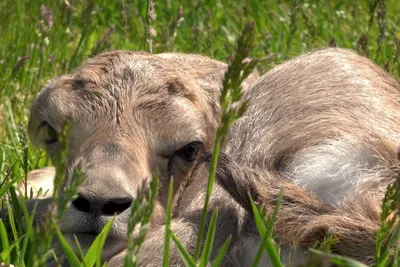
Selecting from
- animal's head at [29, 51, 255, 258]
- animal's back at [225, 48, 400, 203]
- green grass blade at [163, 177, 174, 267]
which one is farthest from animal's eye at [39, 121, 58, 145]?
green grass blade at [163, 177, 174, 267]

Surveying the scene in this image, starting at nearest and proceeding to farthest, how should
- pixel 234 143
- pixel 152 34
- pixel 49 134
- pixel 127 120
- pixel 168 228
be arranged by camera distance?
pixel 168 228 < pixel 234 143 < pixel 127 120 < pixel 49 134 < pixel 152 34

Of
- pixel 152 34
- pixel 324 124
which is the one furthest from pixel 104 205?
pixel 152 34

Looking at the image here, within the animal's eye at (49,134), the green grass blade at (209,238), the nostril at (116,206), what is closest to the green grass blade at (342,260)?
the green grass blade at (209,238)

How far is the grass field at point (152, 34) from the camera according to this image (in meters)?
6.53

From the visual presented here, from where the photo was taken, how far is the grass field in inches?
257

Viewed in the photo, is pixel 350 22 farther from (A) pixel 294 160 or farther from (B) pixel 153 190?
(B) pixel 153 190

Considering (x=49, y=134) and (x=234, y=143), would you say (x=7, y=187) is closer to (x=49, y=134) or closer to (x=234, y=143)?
(x=49, y=134)

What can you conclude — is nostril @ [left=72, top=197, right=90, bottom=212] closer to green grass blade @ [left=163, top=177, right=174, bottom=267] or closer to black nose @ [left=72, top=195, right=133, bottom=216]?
black nose @ [left=72, top=195, right=133, bottom=216]

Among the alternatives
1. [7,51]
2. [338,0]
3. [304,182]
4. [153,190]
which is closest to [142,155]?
[304,182]

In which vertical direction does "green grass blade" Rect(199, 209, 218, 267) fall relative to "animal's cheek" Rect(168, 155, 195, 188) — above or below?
above

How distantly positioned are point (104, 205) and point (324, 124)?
0.97 meters

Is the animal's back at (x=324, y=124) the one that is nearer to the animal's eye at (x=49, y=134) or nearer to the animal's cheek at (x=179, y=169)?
the animal's cheek at (x=179, y=169)

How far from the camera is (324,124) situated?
14.3 feet

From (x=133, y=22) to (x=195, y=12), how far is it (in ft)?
2.11
